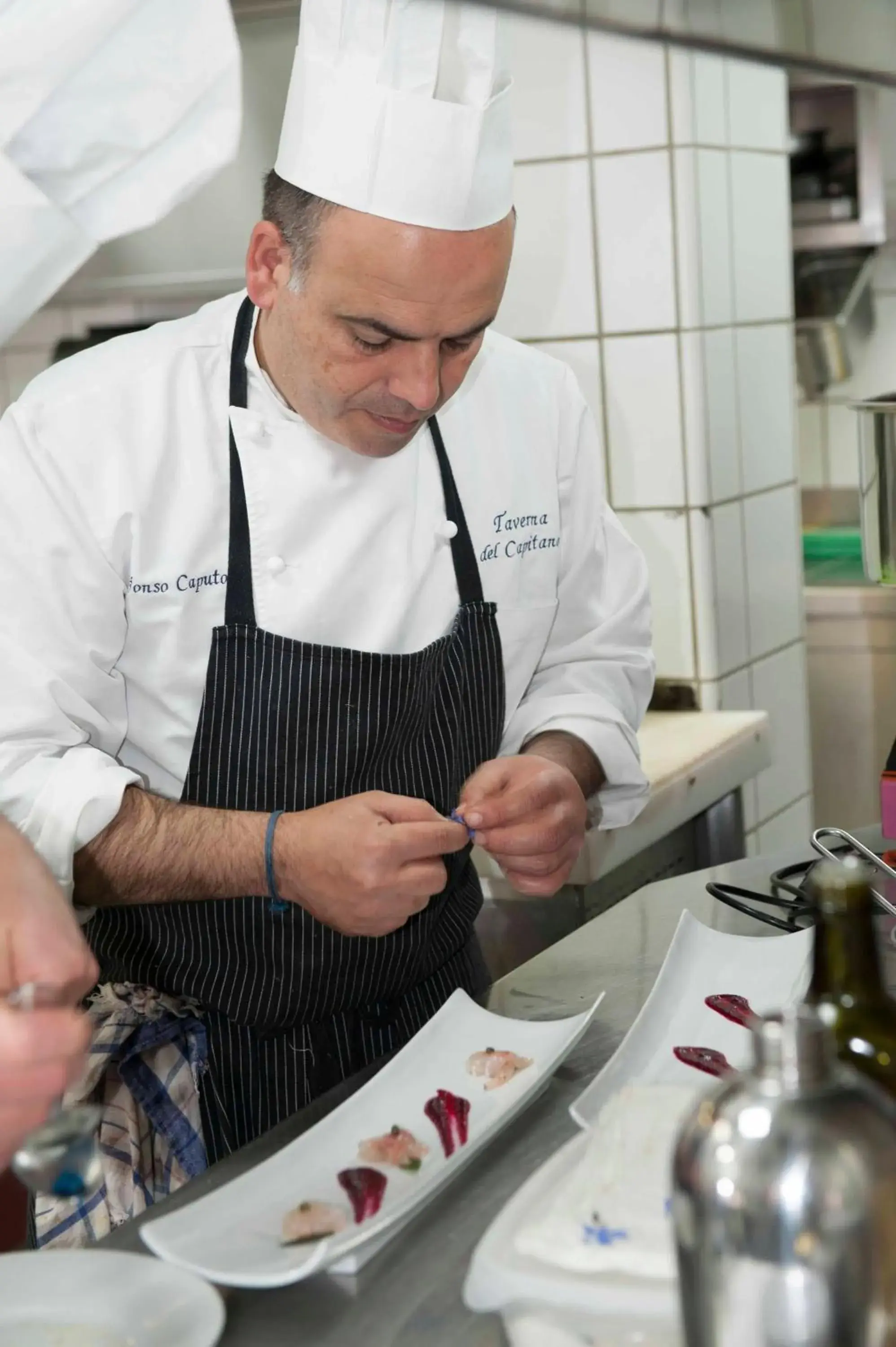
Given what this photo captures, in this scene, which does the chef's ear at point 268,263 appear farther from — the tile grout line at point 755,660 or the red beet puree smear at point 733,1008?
the tile grout line at point 755,660

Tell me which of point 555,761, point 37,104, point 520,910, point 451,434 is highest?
point 37,104

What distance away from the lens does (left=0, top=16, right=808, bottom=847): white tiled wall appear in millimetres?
2572

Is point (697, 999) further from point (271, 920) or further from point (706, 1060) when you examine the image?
point (271, 920)

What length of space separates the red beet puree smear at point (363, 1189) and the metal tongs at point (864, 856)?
0.53 m

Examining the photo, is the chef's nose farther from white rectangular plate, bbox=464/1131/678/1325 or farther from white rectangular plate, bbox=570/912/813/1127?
white rectangular plate, bbox=464/1131/678/1325

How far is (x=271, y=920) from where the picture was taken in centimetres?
161

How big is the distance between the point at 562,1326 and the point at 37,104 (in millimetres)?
890

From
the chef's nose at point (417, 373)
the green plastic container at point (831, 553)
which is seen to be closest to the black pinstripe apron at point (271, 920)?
the chef's nose at point (417, 373)

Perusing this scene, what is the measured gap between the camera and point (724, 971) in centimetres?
140

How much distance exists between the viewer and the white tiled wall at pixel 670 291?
8.44 ft

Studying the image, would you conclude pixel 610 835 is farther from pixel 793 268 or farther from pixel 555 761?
pixel 793 268

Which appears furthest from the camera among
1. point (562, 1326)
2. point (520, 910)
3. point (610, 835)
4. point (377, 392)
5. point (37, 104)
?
point (520, 910)

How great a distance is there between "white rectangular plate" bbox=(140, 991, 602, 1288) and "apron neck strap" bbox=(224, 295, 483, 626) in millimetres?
505

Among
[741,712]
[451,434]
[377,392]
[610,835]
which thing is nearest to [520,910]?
[610,835]
